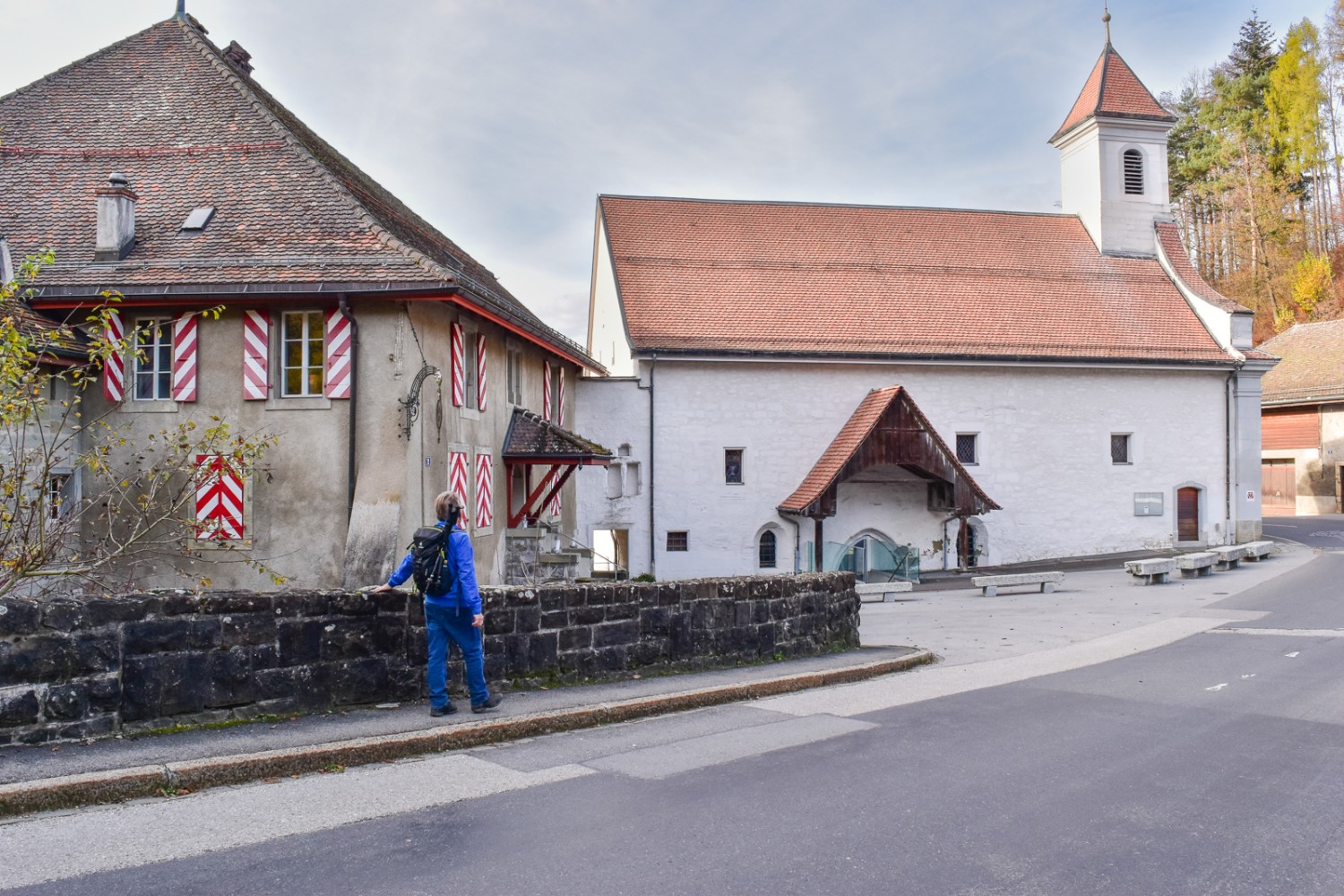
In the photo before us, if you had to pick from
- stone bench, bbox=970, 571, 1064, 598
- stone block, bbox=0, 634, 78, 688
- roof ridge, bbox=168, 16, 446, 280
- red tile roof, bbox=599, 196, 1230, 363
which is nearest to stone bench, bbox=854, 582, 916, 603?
stone bench, bbox=970, 571, 1064, 598

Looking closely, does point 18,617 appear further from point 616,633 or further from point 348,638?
point 616,633

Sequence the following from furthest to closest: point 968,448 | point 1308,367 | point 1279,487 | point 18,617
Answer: point 1279,487
point 1308,367
point 968,448
point 18,617

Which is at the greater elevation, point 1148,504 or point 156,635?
point 1148,504

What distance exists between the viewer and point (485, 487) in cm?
1741

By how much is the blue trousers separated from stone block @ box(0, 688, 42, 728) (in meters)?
2.45

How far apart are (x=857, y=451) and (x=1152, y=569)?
6918 mm

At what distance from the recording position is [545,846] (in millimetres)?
5148

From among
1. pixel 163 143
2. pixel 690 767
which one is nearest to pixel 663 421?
pixel 163 143

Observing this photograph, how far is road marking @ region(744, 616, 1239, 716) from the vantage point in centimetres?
912

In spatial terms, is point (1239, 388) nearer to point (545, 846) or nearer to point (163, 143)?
point (163, 143)

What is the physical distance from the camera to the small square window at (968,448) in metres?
28.4

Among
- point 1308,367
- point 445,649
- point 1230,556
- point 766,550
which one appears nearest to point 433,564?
point 445,649

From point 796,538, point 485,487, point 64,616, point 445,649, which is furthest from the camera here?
point 796,538

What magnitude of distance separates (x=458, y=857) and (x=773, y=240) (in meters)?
27.9
